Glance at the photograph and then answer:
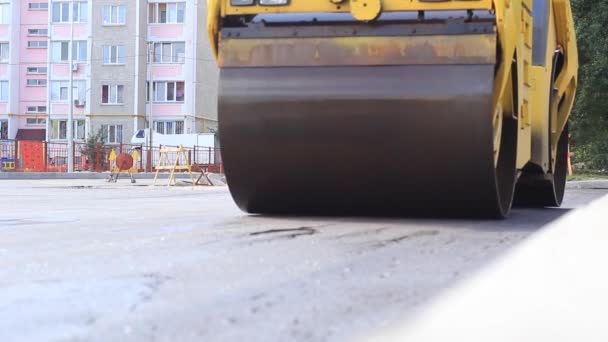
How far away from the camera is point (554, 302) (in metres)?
3.84

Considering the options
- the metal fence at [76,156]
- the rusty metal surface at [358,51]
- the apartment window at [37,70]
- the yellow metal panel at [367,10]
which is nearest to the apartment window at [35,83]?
the apartment window at [37,70]

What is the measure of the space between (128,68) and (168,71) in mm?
2464

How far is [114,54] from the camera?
5484 cm

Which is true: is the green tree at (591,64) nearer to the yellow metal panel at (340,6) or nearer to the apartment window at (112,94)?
the yellow metal panel at (340,6)

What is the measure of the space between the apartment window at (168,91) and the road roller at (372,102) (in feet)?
154

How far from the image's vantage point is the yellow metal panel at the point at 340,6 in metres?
6.96

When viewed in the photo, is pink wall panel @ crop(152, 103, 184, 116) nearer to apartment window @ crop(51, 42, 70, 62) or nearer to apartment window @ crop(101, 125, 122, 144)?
apartment window @ crop(101, 125, 122, 144)

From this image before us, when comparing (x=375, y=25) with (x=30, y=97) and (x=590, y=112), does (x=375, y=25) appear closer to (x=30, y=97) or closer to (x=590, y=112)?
(x=590, y=112)

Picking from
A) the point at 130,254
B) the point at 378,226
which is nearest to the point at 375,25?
the point at 378,226

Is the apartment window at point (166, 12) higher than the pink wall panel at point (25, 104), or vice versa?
the apartment window at point (166, 12)

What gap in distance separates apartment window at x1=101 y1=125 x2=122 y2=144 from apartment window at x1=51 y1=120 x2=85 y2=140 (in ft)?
6.51

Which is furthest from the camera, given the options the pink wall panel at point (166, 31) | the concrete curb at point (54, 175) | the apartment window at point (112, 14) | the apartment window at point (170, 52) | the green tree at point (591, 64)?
the apartment window at point (112, 14)

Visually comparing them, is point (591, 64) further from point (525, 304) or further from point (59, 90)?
point (59, 90)

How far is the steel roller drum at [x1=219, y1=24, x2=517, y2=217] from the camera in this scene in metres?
6.83
